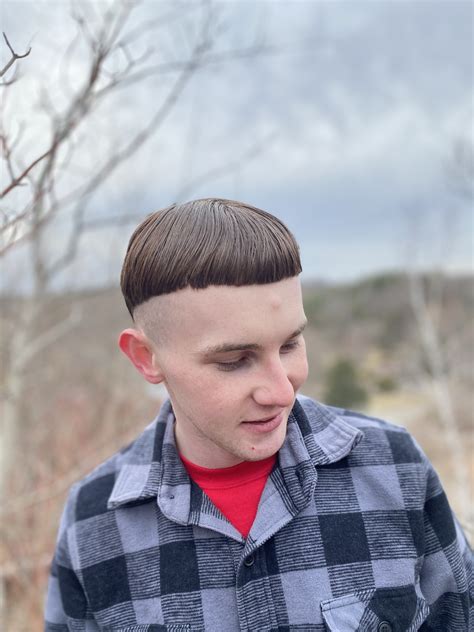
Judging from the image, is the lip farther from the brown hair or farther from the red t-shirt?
the brown hair

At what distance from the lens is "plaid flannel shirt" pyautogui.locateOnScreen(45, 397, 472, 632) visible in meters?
1.12

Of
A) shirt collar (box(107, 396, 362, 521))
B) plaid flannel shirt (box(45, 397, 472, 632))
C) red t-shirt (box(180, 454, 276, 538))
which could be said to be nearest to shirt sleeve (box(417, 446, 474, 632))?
plaid flannel shirt (box(45, 397, 472, 632))

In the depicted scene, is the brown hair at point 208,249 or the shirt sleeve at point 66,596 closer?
Result: the brown hair at point 208,249

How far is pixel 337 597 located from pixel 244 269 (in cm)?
66

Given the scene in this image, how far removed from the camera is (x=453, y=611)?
121 centimetres

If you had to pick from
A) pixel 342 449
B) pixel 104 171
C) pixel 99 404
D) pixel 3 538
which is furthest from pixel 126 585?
pixel 99 404

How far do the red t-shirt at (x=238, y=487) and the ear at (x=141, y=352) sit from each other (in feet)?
0.77

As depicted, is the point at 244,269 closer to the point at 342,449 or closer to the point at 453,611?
the point at 342,449

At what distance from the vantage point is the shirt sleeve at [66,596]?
1300mm

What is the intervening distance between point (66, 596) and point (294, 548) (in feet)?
1.84

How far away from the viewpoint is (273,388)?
1.07m

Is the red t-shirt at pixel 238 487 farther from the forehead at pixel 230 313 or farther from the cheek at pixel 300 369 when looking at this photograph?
the forehead at pixel 230 313

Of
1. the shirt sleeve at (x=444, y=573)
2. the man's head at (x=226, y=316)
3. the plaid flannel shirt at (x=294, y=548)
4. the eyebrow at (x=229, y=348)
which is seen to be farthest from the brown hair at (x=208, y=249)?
the shirt sleeve at (x=444, y=573)

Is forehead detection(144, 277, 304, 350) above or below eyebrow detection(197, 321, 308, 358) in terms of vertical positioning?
above
